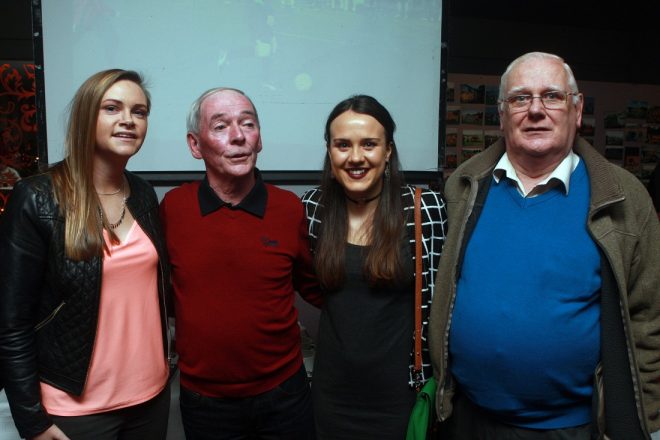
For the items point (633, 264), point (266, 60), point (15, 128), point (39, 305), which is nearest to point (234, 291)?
point (39, 305)

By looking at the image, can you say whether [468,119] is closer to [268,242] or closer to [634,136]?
[634,136]

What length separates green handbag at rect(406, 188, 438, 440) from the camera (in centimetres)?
152

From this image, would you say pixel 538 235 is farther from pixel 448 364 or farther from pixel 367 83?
pixel 367 83

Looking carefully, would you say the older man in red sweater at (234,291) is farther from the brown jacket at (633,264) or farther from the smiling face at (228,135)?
the brown jacket at (633,264)

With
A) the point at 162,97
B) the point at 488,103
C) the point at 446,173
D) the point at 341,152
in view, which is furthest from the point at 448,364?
the point at 488,103

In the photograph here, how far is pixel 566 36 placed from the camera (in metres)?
4.92

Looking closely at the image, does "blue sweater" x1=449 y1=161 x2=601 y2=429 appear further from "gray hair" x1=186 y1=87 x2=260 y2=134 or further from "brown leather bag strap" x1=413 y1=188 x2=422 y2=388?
"gray hair" x1=186 y1=87 x2=260 y2=134

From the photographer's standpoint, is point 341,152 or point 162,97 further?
point 162,97

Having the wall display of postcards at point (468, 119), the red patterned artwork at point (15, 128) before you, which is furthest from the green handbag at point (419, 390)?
the red patterned artwork at point (15, 128)

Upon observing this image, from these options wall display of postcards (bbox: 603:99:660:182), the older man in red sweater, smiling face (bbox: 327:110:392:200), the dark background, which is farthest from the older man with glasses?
wall display of postcards (bbox: 603:99:660:182)

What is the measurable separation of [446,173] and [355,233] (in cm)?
280

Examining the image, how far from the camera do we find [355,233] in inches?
66.4

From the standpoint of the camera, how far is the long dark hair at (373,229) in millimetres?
1562

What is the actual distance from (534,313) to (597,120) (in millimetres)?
4023
